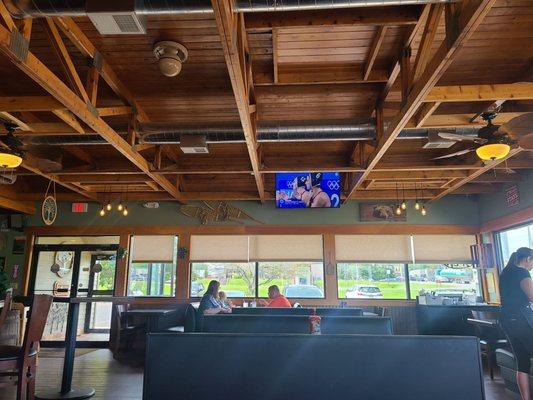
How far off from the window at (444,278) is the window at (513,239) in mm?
818

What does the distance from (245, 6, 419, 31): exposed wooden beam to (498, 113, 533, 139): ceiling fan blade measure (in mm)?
1516

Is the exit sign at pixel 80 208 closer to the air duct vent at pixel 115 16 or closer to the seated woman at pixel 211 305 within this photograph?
the seated woman at pixel 211 305

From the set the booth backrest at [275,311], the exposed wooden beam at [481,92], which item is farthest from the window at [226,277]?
the exposed wooden beam at [481,92]

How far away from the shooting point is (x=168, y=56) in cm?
380

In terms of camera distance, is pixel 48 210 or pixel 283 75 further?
pixel 48 210

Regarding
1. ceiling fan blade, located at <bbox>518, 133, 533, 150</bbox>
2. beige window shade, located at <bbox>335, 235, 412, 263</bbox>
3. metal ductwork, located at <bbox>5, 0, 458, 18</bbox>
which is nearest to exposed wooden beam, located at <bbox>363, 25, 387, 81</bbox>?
metal ductwork, located at <bbox>5, 0, 458, 18</bbox>

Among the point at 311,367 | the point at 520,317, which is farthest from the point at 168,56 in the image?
the point at 520,317

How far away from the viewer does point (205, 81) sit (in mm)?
4695

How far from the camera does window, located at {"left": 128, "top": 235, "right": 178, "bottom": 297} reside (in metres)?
8.55

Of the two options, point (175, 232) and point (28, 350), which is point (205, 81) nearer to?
point (28, 350)

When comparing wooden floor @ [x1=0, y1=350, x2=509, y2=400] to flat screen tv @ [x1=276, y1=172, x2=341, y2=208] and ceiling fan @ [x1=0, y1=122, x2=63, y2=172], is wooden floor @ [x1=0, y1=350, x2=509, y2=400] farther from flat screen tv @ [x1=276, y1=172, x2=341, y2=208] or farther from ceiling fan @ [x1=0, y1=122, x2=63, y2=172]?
flat screen tv @ [x1=276, y1=172, x2=341, y2=208]

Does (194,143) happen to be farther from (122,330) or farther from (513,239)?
(513,239)

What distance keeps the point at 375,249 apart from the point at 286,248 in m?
1.94

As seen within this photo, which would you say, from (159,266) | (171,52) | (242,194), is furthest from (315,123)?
(159,266)
